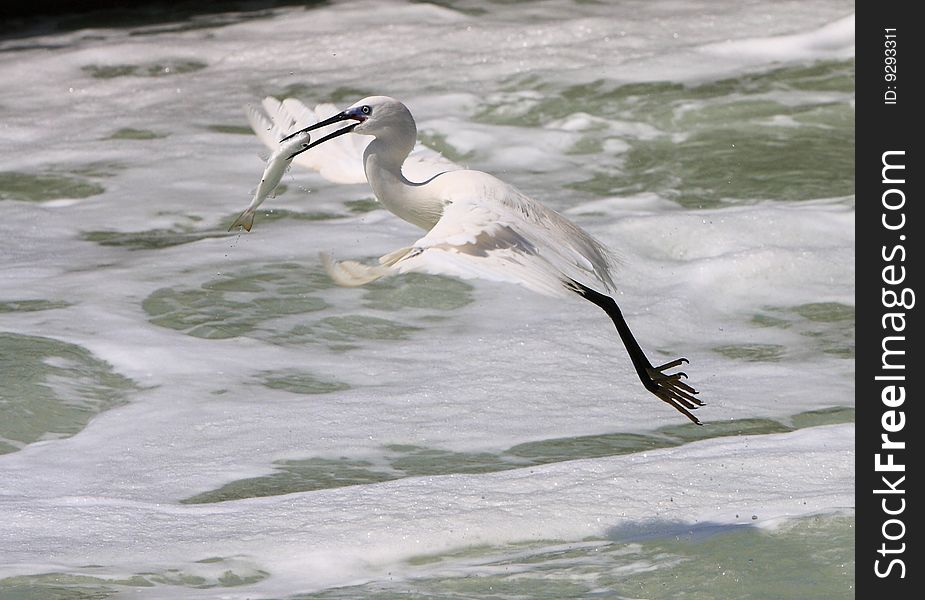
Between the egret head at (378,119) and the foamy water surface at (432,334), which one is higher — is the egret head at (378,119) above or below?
above

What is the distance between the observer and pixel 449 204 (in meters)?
4.50

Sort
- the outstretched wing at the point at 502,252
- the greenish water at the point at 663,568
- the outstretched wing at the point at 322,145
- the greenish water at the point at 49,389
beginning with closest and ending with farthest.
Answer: the greenish water at the point at 663,568
the outstretched wing at the point at 502,252
the greenish water at the point at 49,389
the outstretched wing at the point at 322,145

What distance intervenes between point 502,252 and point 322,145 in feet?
5.00

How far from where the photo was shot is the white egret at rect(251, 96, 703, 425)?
3.82 m

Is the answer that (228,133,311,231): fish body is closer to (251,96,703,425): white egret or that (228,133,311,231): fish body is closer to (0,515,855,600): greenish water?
(251,96,703,425): white egret

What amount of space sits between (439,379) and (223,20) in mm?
6973

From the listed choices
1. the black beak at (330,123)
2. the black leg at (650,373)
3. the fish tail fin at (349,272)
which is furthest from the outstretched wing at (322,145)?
the fish tail fin at (349,272)

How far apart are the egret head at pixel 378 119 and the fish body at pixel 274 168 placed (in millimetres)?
62

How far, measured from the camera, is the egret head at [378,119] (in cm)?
455

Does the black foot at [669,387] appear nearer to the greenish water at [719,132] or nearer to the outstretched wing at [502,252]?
the outstretched wing at [502,252]

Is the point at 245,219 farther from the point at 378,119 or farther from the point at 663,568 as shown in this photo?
the point at 663,568

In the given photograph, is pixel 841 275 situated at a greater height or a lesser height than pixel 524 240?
lesser
